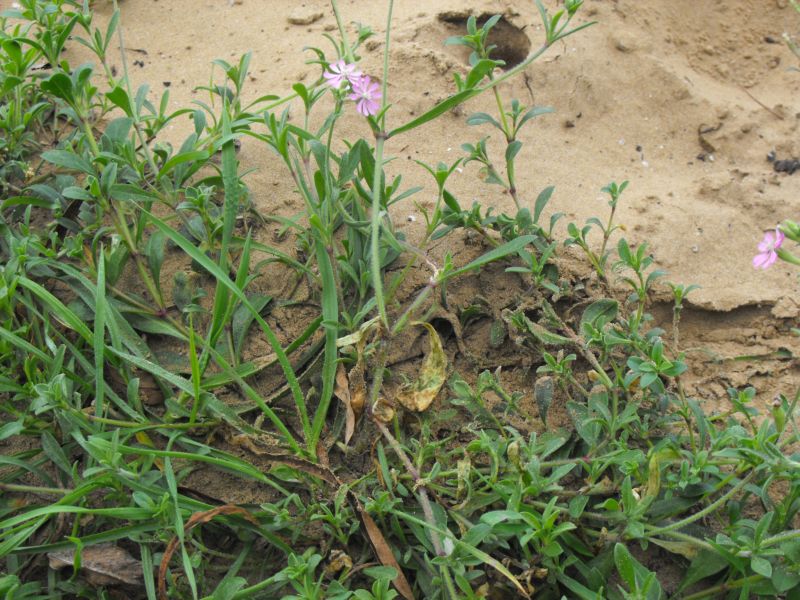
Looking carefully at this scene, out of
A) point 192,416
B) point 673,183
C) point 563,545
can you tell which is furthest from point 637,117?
point 192,416

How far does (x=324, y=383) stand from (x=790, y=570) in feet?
3.50

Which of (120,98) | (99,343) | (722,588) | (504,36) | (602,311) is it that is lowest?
(722,588)

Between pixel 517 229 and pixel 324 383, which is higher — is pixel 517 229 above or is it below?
above

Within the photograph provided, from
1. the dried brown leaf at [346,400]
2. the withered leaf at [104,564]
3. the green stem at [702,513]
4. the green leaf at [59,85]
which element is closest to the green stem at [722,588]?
the green stem at [702,513]

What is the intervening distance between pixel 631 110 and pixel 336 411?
1.68m

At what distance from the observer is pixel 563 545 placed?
5.42 feet

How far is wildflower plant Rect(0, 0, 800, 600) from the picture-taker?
1583 millimetres

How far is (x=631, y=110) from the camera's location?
2.79m

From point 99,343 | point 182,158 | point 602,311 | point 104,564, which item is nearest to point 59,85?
point 182,158

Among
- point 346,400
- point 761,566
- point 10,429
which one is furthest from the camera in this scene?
point 346,400

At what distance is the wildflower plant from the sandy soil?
21 cm

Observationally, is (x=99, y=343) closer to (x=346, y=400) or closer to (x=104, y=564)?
A: (x=104, y=564)

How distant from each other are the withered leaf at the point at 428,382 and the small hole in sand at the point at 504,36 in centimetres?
145

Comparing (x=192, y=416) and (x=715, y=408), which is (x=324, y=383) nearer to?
(x=192, y=416)
